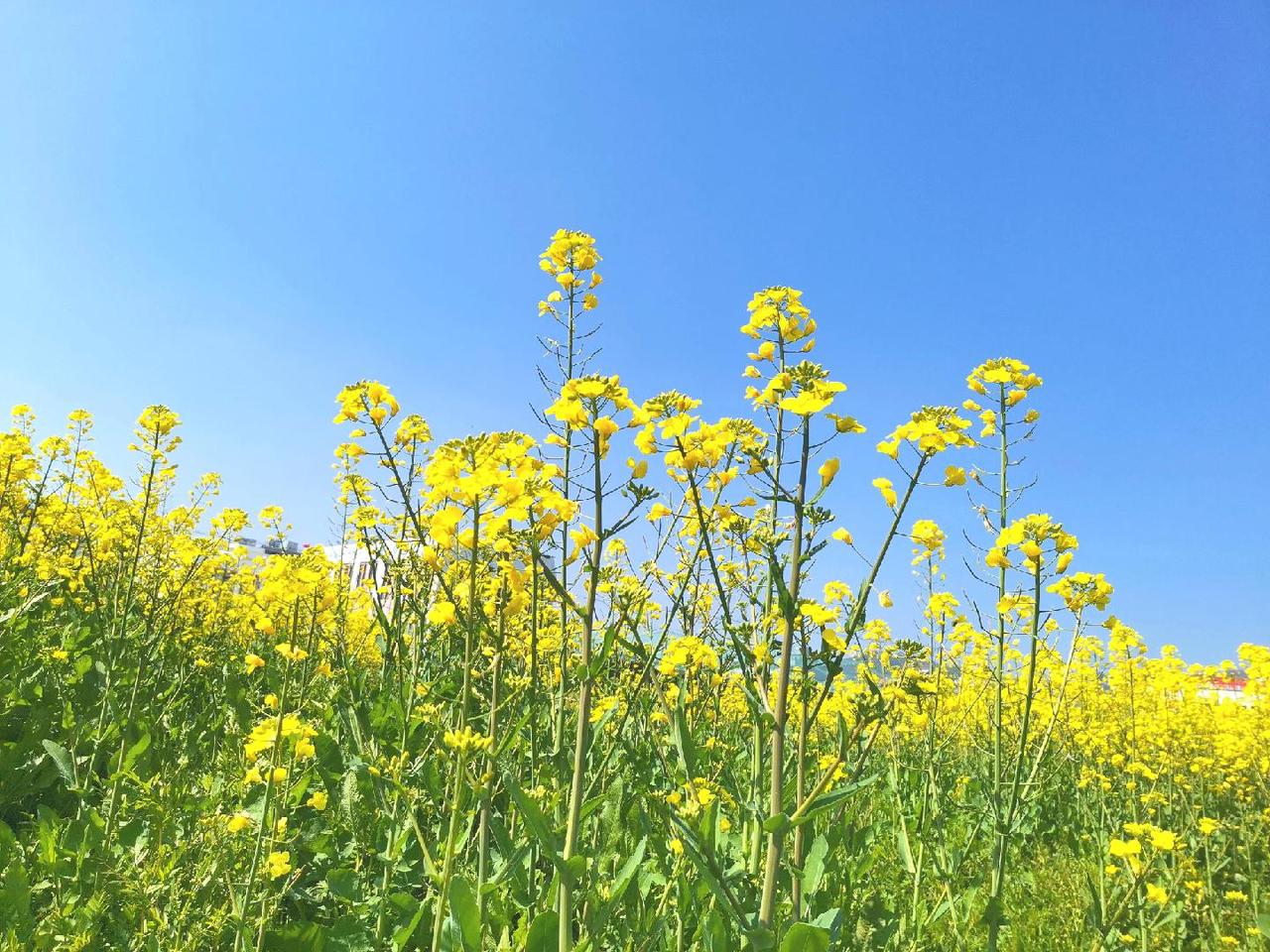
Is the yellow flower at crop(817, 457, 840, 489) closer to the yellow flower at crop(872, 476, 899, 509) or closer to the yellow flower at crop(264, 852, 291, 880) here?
the yellow flower at crop(872, 476, 899, 509)

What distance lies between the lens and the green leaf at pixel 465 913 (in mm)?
1629

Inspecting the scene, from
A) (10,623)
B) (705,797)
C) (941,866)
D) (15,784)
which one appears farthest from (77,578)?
(941,866)

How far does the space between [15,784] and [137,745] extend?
0.66 meters

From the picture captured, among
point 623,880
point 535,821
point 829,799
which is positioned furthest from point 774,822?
point 623,880

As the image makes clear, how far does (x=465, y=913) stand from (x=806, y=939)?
2.47 ft

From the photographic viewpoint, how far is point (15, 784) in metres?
3.65

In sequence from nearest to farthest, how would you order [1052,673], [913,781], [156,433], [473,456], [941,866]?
[473,456]
[941,866]
[156,433]
[913,781]
[1052,673]

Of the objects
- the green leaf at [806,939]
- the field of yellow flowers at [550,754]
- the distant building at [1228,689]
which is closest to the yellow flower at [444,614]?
the field of yellow flowers at [550,754]

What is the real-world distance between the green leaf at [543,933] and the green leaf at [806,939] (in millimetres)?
567

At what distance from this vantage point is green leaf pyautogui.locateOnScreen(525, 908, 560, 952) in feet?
5.85

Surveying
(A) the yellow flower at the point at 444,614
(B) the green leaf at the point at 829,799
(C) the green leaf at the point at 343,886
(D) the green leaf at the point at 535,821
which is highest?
(A) the yellow flower at the point at 444,614

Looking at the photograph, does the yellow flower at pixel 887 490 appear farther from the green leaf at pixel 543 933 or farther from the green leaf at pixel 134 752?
the green leaf at pixel 134 752

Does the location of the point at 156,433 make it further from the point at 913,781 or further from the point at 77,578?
the point at 913,781

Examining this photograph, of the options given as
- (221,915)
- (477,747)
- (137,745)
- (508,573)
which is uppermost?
(508,573)
